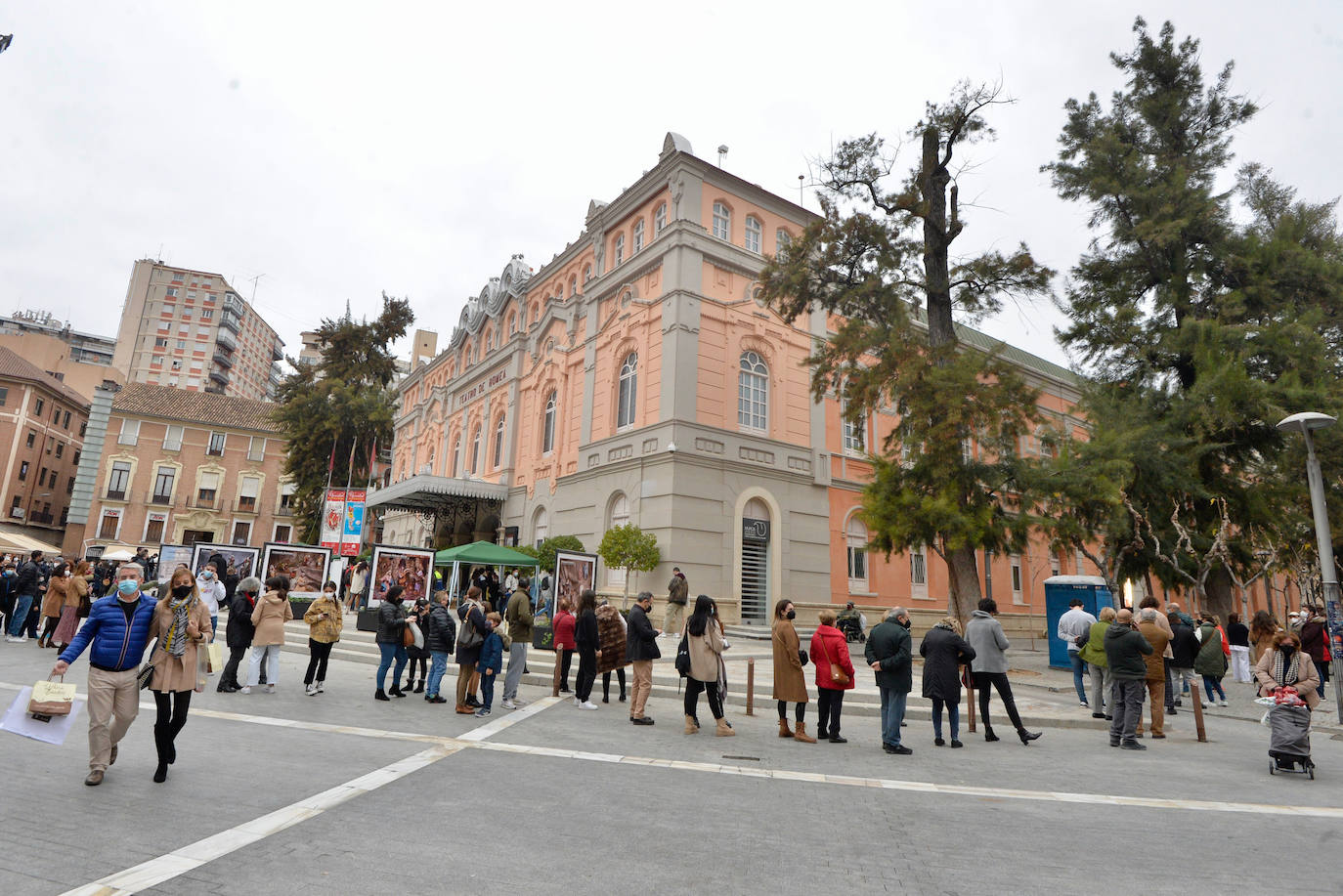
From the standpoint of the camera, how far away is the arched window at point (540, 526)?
2720cm

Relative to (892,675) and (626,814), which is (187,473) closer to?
(892,675)

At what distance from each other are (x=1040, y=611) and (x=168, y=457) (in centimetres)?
5770

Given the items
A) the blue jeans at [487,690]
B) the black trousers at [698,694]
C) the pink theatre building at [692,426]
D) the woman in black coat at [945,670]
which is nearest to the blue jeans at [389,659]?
the blue jeans at [487,690]

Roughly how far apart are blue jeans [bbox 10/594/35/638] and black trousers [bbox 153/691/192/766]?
14015 mm

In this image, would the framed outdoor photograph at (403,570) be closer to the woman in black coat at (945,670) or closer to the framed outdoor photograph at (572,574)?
the framed outdoor photograph at (572,574)

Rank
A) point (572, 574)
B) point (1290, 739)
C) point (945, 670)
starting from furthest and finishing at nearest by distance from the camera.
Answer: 1. point (572, 574)
2. point (945, 670)
3. point (1290, 739)

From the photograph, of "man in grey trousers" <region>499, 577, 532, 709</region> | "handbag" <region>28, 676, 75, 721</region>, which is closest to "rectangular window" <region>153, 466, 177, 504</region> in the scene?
"man in grey trousers" <region>499, 577, 532, 709</region>

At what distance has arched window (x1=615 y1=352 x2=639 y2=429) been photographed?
2434 centimetres

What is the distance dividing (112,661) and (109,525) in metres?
57.9

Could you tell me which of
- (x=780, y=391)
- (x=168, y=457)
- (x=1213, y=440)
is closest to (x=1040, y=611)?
(x=1213, y=440)

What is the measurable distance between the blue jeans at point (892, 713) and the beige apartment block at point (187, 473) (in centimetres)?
5210

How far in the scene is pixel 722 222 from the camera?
24.8 m

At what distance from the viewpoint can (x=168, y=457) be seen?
54.2 meters

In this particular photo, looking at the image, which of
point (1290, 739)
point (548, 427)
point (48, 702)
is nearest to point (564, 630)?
point (48, 702)
